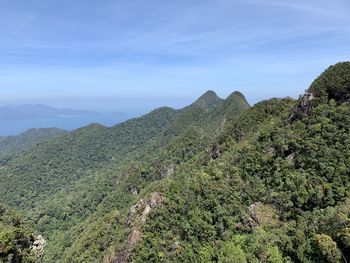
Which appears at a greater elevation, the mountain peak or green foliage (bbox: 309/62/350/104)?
green foliage (bbox: 309/62/350/104)

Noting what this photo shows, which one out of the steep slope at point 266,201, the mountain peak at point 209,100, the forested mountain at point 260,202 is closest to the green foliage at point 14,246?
the forested mountain at point 260,202

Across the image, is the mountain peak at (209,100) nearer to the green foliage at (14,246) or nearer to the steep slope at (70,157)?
the steep slope at (70,157)

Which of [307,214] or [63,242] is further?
[63,242]

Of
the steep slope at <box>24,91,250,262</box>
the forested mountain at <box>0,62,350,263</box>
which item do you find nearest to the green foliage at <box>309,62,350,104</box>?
the forested mountain at <box>0,62,350,263</box>

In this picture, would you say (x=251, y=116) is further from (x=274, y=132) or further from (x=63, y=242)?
(x=63, y=242)

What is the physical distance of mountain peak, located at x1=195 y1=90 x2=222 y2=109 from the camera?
173087 millimetres

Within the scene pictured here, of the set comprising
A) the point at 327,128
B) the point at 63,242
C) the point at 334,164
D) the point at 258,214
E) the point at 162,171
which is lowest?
the point at 63,242

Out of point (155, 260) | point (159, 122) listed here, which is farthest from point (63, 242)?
point (159, 122)

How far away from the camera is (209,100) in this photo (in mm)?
181750

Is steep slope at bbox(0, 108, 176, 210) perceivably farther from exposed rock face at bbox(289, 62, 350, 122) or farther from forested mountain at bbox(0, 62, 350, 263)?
exposed rock face at bbox(289, 62, 350, 122)

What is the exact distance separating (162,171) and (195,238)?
4194cm

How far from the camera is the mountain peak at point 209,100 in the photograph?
173 metres

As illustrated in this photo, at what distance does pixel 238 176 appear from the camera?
141 ft

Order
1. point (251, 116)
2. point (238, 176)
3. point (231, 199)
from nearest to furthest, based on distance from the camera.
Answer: point (231, 199)
point (238, 176)
point (251, 116)
